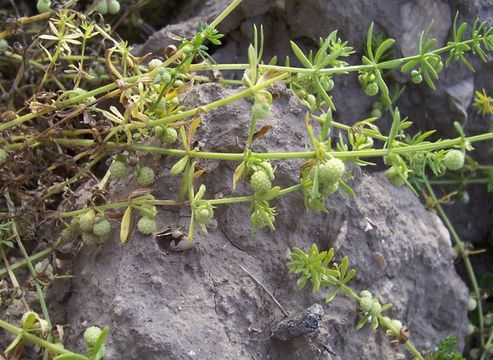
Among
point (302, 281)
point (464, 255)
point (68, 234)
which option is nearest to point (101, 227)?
point (68, 234)

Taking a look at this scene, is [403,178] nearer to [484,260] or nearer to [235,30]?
[235,30]

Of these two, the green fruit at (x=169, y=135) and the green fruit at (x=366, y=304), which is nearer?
the green fruit at (x=169, y=135)

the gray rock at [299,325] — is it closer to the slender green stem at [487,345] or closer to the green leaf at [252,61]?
the green leaf at [252,61]

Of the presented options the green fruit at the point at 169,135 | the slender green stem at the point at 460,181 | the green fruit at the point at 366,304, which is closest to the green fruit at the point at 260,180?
the green fruit at the point at 169,135

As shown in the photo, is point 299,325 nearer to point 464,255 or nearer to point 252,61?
point 252,61

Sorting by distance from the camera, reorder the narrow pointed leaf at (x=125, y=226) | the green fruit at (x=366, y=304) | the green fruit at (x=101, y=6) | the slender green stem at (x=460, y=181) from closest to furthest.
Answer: the narrow pointed leaf at (x=125, y=226) < the green fruit at (x=366, y=304) < the green fruit at (x=101, y=6) < the slender green stem at (x=460, y=181)

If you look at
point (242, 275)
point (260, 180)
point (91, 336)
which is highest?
point (260, 180)

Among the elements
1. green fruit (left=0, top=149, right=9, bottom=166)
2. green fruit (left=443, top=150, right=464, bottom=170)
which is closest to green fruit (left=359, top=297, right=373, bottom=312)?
green fruit (left=443, top=150, right=464, bottom=170)
